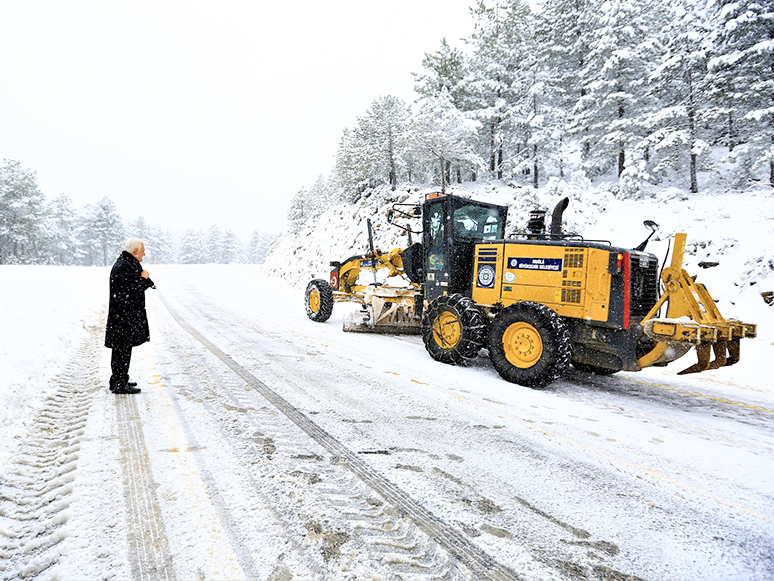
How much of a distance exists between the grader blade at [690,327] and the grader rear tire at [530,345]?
96cm

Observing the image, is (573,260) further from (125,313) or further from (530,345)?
(125,313)

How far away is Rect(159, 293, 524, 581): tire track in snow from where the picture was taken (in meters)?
1.97

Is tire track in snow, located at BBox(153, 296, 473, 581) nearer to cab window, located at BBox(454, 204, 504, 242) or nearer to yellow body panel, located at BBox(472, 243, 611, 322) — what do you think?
yellow body panel, located at BBox(472, 243, 611, 322)

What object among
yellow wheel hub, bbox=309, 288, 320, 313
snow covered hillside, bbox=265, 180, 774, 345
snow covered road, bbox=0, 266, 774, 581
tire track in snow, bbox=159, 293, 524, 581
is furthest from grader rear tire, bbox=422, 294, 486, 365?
yellow wheel hub, bbox=309, 288, 320, 313

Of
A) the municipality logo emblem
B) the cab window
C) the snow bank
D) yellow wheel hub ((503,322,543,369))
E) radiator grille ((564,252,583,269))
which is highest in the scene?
the cab window

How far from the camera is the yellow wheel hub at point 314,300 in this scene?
10.3 metres

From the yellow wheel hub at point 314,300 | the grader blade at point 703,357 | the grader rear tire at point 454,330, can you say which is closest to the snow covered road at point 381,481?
the grader blade at point 703,357

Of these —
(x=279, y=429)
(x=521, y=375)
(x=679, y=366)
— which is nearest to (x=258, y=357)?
(x=279, y=429)

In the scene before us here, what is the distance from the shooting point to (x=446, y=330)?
641cm

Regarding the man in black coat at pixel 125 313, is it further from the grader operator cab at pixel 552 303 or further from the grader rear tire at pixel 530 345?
the grader rear tire at pixel 530 345

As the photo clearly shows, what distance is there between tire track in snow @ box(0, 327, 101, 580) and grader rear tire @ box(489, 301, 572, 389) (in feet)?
15.5

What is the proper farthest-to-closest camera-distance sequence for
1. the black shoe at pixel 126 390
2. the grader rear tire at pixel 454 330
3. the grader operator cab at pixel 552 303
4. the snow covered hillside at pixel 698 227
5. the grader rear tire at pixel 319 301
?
1. the grader rear tire at pixel 319 301
2. the snow covered hillside at pixel 698 227
3. the grader rear tire at pixel 454 330
4. the grader operator cab at pixel 552 303
5. the black shoe at pixel 126 390

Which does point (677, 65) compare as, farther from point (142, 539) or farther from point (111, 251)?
point (111, 251)

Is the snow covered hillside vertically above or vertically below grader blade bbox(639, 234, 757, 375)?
above
